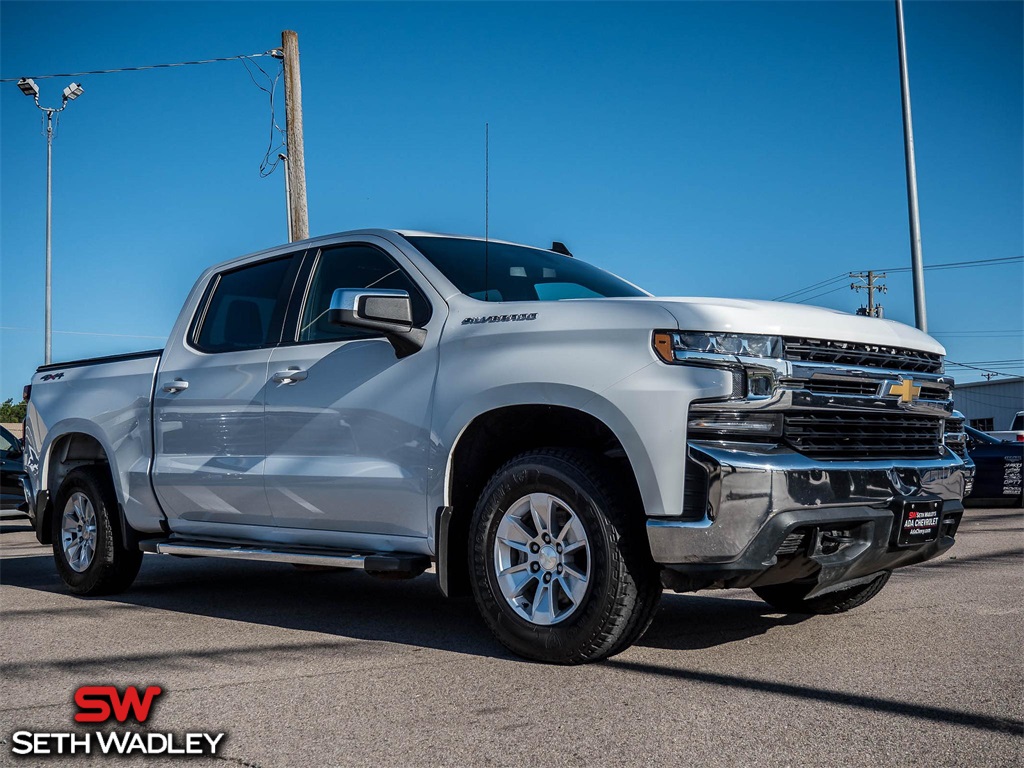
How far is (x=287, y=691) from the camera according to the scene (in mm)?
4004

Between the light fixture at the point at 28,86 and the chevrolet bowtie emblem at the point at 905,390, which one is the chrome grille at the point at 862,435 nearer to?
the chevrolet bowtie emblem at the point at 905,390

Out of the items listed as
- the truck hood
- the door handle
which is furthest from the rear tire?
the door handle

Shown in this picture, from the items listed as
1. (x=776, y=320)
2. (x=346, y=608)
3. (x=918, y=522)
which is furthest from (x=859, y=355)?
(x=346, y=608)

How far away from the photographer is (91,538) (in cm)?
688

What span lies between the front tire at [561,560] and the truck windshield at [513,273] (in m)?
1.12

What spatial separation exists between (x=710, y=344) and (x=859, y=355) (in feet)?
2.58

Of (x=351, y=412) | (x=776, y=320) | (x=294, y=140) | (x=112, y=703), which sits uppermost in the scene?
(x=294, y=140)

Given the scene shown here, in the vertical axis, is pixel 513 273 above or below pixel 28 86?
below

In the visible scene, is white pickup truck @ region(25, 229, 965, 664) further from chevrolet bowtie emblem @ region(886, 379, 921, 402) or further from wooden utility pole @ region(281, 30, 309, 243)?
wooden utility pole @ region(281, 30, 309, 243)

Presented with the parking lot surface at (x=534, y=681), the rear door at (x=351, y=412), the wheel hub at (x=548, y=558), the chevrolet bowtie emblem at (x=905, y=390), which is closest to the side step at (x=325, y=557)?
the rear door at (x=351, y=412)

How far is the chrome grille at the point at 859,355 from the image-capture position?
13.8 feet

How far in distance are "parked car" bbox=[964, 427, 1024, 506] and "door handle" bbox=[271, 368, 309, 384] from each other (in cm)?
1049

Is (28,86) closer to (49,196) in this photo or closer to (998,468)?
(49,196)

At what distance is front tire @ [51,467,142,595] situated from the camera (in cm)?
676
